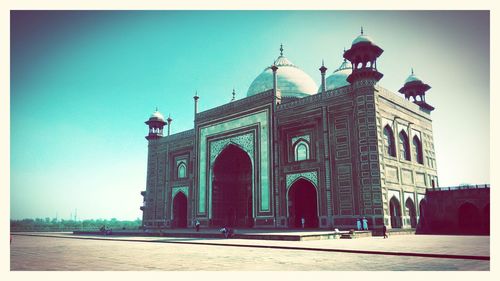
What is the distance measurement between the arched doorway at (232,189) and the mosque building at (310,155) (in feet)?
0.19

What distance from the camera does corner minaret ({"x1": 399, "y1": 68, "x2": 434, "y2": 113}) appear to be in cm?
2105

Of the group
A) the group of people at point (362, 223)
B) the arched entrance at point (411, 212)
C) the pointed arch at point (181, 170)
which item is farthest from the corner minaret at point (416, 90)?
the pointed arch at point (181, 170)

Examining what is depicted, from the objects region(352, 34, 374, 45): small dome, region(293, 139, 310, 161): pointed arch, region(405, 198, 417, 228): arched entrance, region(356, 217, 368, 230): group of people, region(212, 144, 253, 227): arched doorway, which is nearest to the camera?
region(356, 217, 368, 230): group of people

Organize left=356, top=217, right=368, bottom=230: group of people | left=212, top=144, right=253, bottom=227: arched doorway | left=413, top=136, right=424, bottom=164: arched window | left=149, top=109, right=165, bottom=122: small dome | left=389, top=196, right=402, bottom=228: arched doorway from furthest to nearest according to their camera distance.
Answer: left=149, top=109, right=165, bottom=122: small dome, left=212, top=144, right=253, bottom=227: arched doorway, left=413, top=136, right=424, bottom=164: arched window, left=389, top=196, right=402, bottom=228: arched doorway, left=356, top=217, right=368, bottom=230: group of people

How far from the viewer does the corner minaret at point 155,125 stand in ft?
90.5

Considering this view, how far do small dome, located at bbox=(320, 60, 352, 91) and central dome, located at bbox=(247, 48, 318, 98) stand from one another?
105cm

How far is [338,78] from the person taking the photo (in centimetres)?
2367

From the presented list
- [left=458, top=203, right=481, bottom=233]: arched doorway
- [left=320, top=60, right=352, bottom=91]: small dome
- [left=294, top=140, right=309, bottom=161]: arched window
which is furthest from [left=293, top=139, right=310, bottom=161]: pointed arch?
[left=458, top=203, right=481, bottom=233]: arched doorway

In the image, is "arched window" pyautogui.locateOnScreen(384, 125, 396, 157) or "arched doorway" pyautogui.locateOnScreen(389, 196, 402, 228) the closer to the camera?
"arched doorway" pyautogui.locateOnScreen(389, 196, 402, 228)

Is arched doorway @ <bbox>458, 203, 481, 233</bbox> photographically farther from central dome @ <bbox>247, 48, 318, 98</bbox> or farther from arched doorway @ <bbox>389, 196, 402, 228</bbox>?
central dome @ <bbox>247, 48, 318, 98</bbox>

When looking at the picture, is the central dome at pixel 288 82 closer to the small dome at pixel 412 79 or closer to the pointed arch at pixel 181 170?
the small dome at pixel 412 79

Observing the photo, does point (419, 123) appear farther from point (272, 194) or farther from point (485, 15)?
point (485, 15)

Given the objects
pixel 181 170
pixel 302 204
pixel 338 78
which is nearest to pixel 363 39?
pixel 338 78
